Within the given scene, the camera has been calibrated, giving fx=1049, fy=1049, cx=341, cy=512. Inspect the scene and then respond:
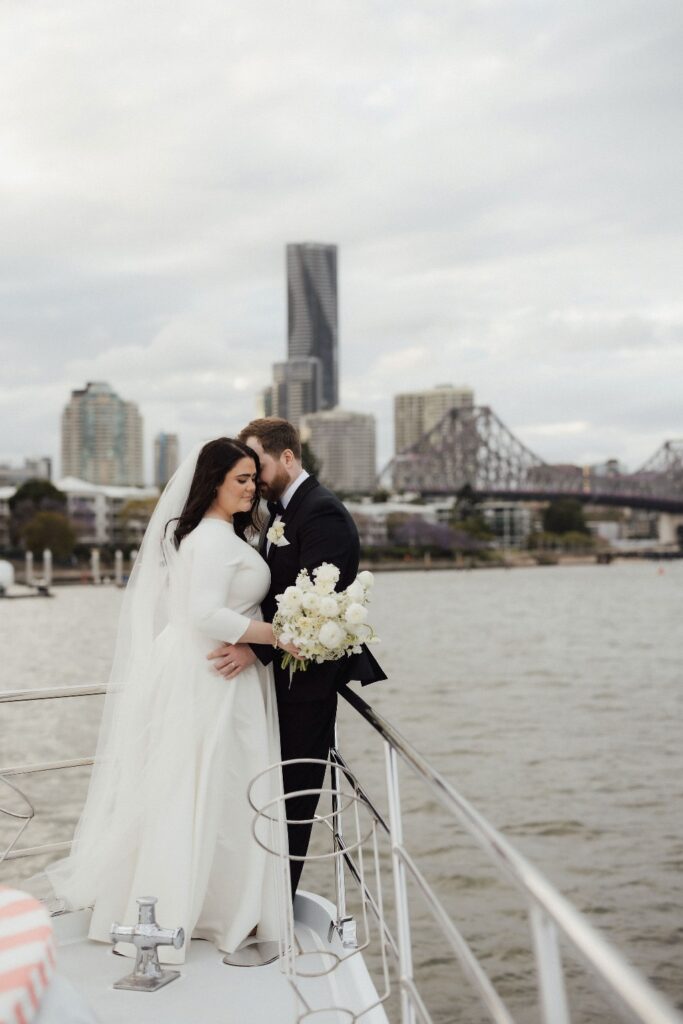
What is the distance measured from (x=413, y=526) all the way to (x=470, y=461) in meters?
15.7

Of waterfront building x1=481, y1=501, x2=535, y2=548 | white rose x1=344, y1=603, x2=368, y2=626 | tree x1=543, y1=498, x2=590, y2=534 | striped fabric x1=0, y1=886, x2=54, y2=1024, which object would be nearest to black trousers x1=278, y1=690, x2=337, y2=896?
white rose x1=344, y1=603, x2=368, y2=626

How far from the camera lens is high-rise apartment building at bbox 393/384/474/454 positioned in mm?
134125

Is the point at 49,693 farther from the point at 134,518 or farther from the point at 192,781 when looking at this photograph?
the point at 134,518

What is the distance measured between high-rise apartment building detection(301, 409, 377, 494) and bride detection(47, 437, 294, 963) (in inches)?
4559

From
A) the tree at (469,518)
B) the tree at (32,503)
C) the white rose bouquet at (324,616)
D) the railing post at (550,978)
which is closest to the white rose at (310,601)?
the white rose bouquet at (324,616)

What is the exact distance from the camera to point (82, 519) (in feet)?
266

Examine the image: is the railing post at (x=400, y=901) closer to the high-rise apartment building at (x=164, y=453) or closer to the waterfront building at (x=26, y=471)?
the waterfront building at (x=26, y=471)

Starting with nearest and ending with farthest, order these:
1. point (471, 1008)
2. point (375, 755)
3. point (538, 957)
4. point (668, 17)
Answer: point (538, 957), point (471, 1008), point (375, 755), point (668, 17)

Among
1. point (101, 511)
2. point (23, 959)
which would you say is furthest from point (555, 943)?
point (101, 511)

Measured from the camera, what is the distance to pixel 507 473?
84000 mm

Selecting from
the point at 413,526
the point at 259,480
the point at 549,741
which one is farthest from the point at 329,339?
the point at 259,480

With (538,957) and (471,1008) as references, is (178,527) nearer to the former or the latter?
(538,957)

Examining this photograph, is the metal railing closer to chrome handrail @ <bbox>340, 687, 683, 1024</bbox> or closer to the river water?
chrome handrail @ <bbox>340, 687, 683, 1024</bbox>

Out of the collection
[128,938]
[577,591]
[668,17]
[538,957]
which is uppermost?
[668,17]
